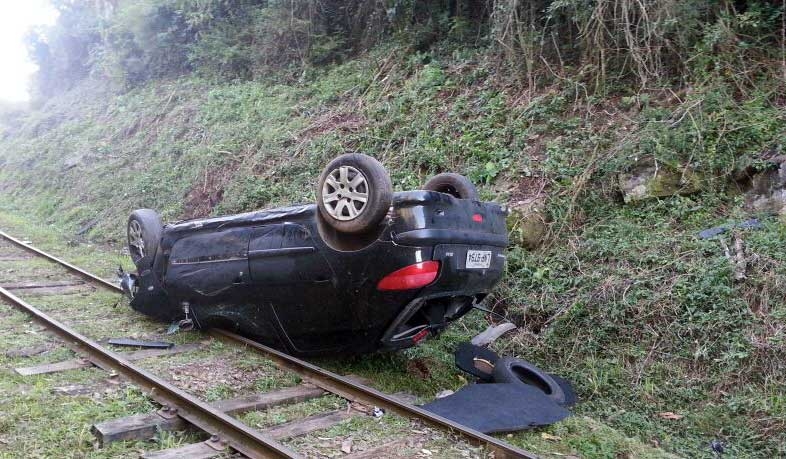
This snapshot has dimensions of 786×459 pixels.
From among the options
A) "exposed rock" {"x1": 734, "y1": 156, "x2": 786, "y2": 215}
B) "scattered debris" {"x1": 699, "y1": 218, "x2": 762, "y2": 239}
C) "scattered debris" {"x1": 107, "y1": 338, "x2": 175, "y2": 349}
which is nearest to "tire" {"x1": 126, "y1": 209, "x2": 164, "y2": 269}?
"scattered debris" {"x1": 107, "y1": 338, "x2": 175, "y2": 349}

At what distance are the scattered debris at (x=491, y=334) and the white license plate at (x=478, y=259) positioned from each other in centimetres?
148

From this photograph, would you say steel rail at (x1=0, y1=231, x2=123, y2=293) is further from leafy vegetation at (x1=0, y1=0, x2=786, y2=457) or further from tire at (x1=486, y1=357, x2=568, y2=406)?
tire at (x1=486, y1=357, x2=568, y2=406)

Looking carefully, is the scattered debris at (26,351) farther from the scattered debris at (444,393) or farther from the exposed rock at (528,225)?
the exposed rock at (528,225)

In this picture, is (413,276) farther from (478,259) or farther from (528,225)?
Result: (528,225)

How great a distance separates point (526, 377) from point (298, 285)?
2.20m

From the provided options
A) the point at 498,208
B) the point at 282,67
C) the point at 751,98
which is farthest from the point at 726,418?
the point at 282,67

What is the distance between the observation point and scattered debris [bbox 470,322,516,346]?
6.58 metres

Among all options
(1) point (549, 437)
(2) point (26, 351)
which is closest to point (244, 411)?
(1) point (549, 437)

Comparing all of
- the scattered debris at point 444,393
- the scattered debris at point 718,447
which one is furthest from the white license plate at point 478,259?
the scattered debris at point 718,447

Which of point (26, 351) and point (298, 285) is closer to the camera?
point (298, 285)

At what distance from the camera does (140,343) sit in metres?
6.19

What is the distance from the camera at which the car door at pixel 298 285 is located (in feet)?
17.2

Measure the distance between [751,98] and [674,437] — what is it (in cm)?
505

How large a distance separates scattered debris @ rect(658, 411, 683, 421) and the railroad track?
1996 mm
